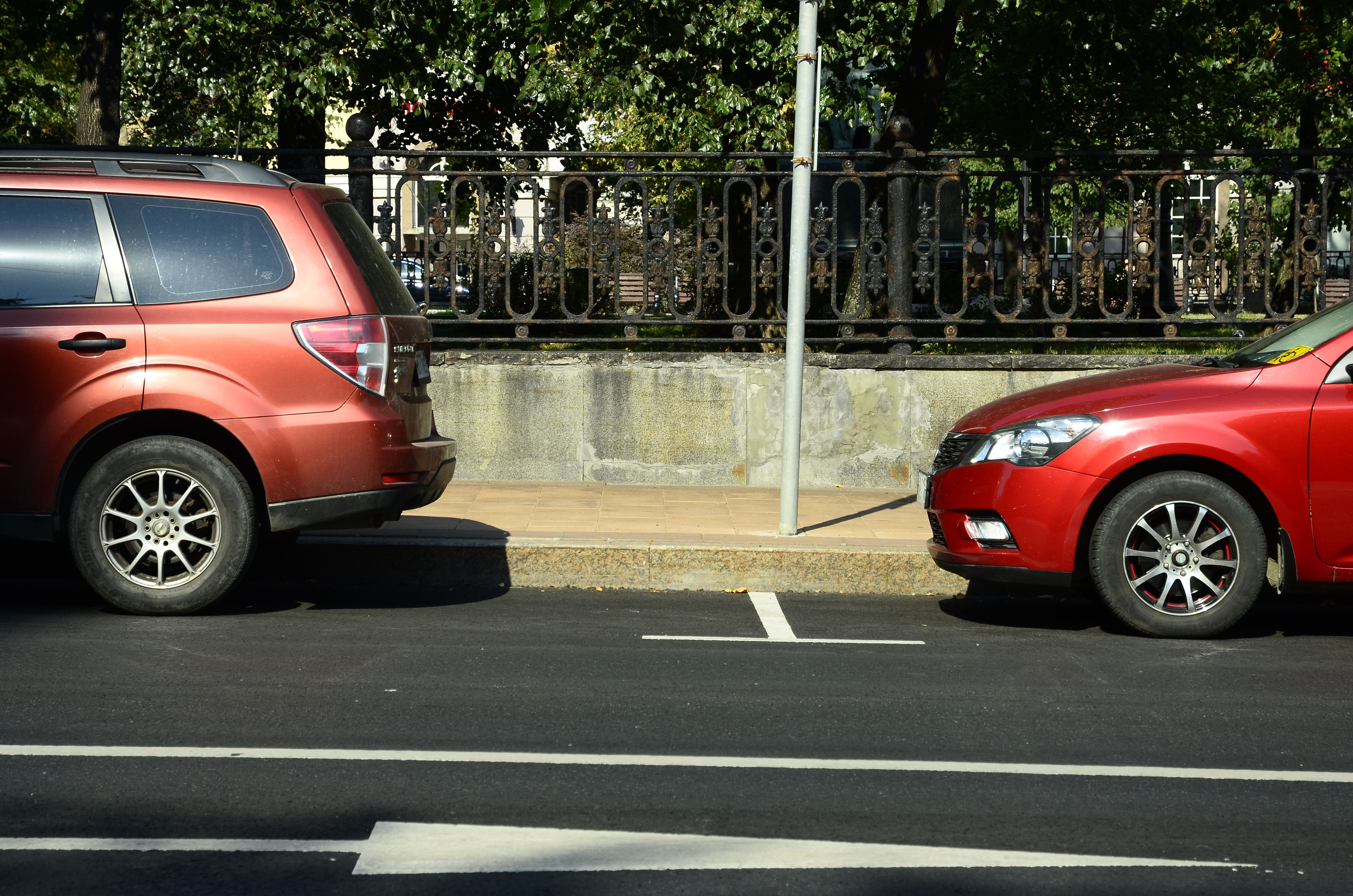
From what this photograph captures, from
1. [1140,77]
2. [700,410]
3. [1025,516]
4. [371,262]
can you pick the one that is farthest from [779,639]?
[1140,77]

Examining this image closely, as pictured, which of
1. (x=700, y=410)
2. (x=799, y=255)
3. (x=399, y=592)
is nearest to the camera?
(x=399, y=592)

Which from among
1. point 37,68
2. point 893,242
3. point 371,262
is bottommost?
point 371,262

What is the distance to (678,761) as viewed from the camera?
4.39 meters

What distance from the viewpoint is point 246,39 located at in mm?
15711

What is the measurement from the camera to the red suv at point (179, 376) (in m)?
6.38

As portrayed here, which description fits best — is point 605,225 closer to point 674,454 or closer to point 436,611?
point 674,454

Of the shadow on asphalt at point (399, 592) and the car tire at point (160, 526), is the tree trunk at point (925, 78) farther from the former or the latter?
the car tire at point (160, 526)

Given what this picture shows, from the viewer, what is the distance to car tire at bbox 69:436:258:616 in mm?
6441

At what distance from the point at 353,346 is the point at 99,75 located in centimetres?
521

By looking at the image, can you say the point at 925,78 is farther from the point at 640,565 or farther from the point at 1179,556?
the point at 1179,556

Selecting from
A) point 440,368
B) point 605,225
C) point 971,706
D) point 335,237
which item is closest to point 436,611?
point 335,237

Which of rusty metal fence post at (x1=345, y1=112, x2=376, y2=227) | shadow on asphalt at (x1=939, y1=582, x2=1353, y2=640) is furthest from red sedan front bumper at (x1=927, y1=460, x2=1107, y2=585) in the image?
rusty metal fence post at (x1=345, y1=112, x2=376, y2=227)

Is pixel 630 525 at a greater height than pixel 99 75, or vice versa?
pixel 99 75

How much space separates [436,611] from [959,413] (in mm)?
4542
